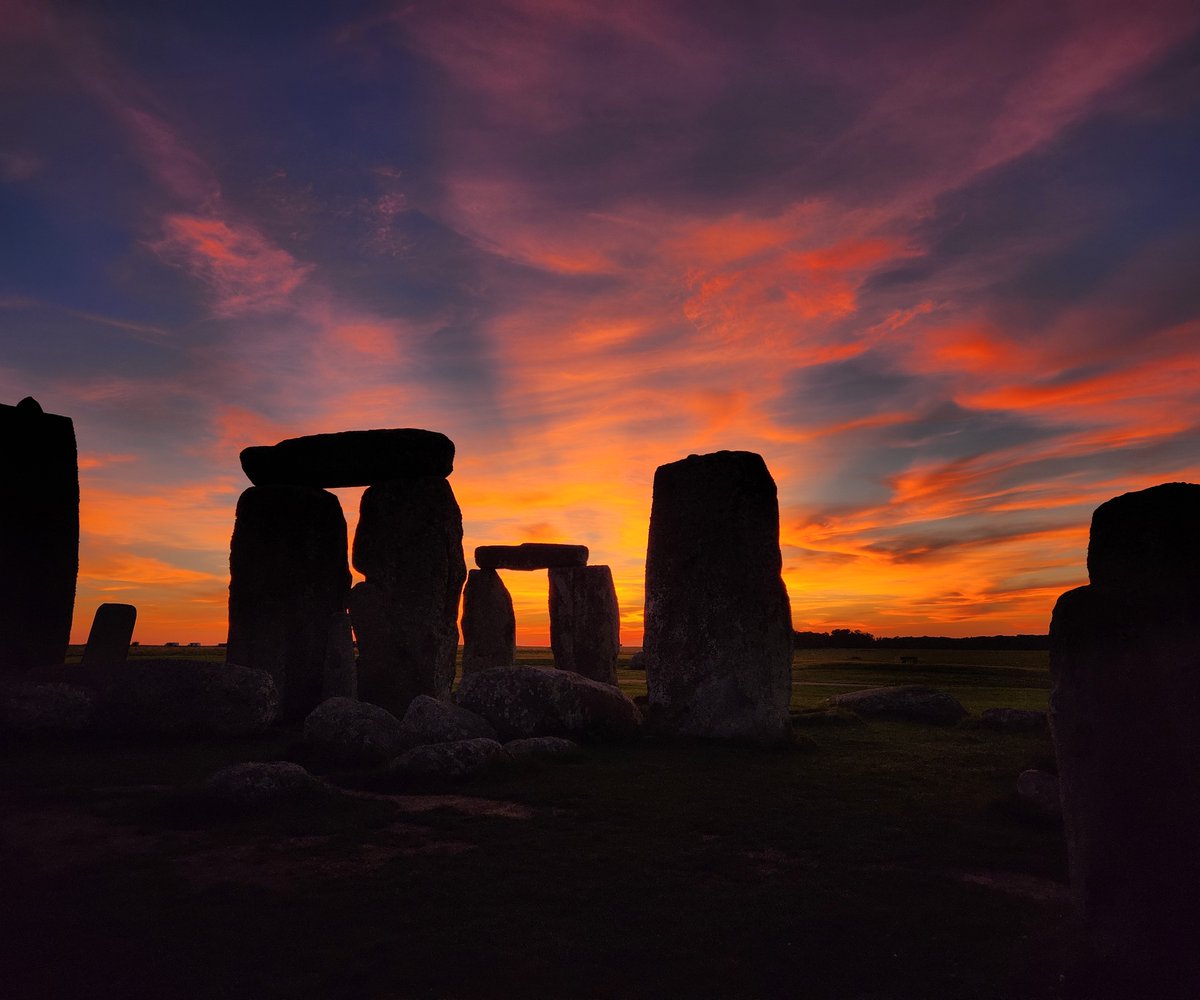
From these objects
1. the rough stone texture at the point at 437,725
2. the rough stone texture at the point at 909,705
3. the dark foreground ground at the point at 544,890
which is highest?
the rough stone texture at the point at 437,725

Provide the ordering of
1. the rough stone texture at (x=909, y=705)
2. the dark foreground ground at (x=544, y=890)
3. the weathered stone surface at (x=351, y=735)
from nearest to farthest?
the dark foreground ground at (x=544, y=890)
the weathered stone surface at (x=351, y=735)
the rough stone texture at (x=909, y=705)

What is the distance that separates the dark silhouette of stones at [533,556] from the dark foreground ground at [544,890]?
46.7 feet

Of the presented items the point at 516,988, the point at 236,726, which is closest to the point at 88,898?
the point at 516,988

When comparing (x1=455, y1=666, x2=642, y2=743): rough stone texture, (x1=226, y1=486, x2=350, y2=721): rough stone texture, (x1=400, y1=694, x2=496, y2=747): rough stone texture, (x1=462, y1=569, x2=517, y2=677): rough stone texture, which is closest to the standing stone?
(x1=400, y1=694, x2=496, y2=747): rough stone texture

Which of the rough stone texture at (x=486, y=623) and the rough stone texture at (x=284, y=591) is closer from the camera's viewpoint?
the rough stone texture at (x=284, y=591)

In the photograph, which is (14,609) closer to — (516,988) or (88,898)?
(88,898)

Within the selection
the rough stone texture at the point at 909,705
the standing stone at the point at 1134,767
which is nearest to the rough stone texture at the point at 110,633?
the rough stone texture at the point at 909,705

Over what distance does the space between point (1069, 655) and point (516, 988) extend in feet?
8.93

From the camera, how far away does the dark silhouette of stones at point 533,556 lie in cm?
2247

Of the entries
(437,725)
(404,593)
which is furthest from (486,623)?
(437,725)

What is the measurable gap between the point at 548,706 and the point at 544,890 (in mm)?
5534

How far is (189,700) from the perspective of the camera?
10633 millimetres

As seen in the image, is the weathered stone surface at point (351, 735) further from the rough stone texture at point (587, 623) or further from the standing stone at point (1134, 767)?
the rough stone texture at point (587, 623)

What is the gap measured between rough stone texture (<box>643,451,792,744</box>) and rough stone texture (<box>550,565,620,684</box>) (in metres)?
9.76
